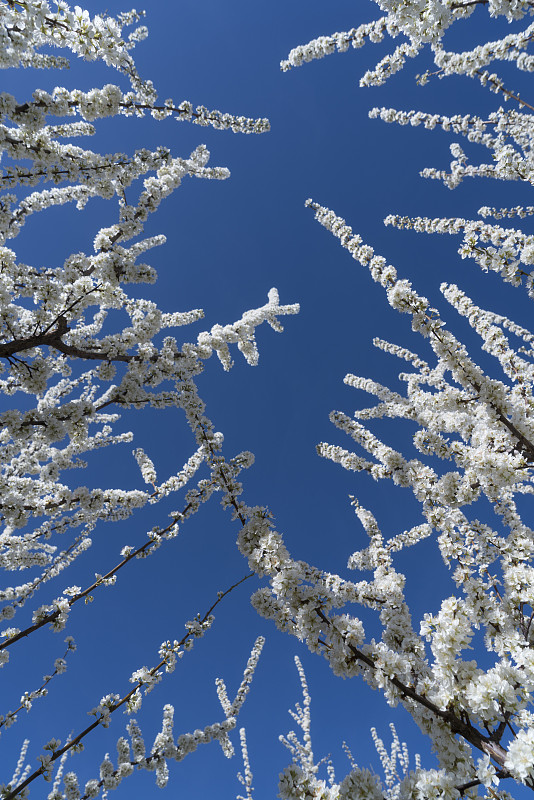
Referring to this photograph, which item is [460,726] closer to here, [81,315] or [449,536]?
[449,536]

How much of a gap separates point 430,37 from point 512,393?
6195 mm

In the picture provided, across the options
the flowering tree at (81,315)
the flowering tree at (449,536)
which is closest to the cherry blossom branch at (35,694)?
the flowering tree at (81,315)

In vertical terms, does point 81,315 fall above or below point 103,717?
above

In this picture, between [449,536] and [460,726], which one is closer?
[460,726]

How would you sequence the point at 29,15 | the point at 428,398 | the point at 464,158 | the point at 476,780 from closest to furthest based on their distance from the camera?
the point at 476,780
the point at 29,15
the point at 428,398
the point at 464,158

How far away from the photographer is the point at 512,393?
6484 millimetres

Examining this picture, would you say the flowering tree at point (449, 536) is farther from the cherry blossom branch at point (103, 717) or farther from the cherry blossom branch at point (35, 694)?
the cherry blossom branch at point (35, 694)

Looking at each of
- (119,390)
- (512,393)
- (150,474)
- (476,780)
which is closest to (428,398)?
(512,393)

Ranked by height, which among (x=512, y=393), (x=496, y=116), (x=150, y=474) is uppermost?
(x=496, y=116)

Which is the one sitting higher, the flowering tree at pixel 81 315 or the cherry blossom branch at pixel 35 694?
the flowering tree at pixel 81 315

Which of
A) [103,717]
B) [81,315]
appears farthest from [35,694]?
[81,315]

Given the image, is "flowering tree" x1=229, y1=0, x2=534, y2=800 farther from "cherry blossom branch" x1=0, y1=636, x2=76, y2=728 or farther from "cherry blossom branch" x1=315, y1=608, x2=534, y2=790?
"cherry blossom branch" x1=0, y1=636, x2=76, y2=728

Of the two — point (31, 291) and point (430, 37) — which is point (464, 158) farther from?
point (31, 291)

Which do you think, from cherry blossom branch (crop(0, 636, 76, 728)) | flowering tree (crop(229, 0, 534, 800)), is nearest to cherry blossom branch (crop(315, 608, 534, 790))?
flowering tree (crop(229, 0, 534, 800))
